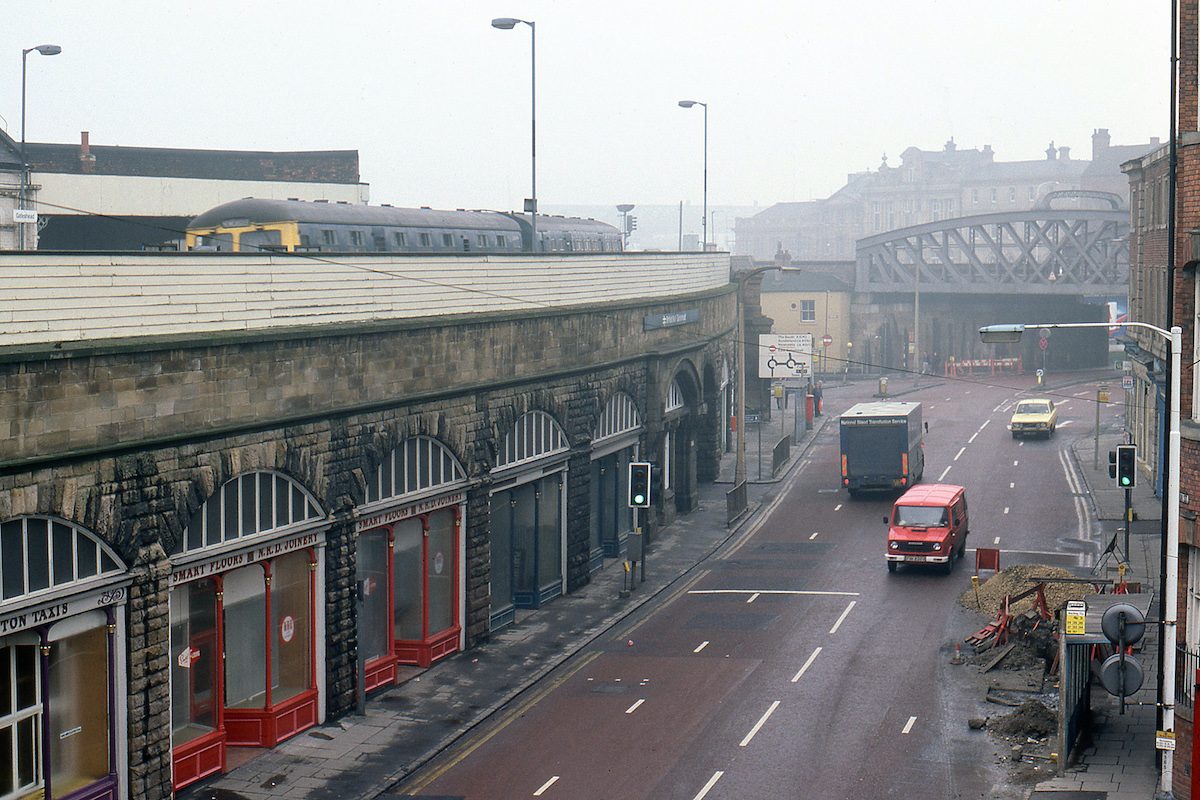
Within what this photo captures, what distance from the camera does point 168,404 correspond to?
73.8ft

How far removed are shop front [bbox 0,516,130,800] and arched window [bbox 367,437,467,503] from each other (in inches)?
302

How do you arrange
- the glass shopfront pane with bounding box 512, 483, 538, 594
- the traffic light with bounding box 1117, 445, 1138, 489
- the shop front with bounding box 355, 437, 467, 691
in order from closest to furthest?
the shop front with bounding box 355, 437, 467, 691
the glass shopfront pane with bounding box 512, 483, 538, 594
the traffic light with bounding box 1117, 445, 1138, 489

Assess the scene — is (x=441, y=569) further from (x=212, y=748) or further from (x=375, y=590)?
(x=212, y=748)

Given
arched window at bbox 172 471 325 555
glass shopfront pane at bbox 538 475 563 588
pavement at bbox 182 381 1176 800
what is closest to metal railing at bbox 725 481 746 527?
pavement at bbox 182 381 1176 800

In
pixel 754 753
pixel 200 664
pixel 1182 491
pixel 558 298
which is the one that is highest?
pixel 558 298

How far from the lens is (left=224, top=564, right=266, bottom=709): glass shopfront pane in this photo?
2455cm

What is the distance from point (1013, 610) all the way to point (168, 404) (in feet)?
64.9

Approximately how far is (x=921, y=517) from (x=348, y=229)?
1736 centimetres

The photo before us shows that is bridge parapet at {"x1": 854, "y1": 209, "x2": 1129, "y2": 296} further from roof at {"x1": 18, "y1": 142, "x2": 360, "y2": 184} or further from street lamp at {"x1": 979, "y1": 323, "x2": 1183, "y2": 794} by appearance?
street lamp at {"x1": 979, "y1": 323, "x2": 1183, "y2": 794}

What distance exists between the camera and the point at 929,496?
41094 mm

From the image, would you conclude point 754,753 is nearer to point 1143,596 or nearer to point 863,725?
point 863,725

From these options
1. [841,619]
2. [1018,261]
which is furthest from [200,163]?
[1018,261]

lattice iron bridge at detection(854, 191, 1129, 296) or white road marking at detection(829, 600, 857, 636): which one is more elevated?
lattice iron bridge at detection(854, 191, 1129, 296)

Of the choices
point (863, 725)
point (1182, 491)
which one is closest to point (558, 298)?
point (863, 725)
